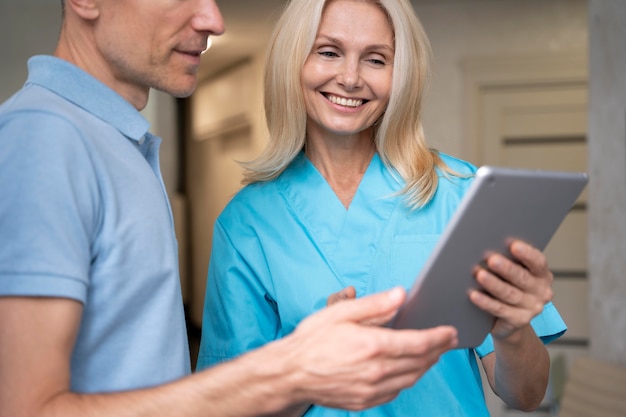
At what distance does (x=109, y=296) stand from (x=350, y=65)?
737 mm

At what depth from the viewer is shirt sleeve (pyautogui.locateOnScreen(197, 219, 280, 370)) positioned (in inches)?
55.9

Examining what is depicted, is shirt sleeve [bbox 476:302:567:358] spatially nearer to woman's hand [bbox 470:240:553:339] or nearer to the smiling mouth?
woman's hand [bbox 470:240:553:339]

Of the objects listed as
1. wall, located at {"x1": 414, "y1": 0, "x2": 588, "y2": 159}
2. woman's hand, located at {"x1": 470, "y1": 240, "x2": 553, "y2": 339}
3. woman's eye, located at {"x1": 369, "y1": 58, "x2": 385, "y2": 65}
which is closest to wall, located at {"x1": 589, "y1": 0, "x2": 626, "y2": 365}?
wall, located at {"x1": 414, "y1": 0, "x2": 588, "y2": 159}

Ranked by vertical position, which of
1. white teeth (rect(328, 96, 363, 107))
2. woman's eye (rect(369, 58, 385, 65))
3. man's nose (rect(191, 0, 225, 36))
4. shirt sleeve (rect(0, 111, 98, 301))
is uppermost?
man's nose (rect(191, 0, 225, 36))

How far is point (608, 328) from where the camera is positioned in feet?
8.90

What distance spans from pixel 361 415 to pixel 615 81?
180cm

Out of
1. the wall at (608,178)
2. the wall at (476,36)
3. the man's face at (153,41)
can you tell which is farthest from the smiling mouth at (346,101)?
the wall at (476,36)

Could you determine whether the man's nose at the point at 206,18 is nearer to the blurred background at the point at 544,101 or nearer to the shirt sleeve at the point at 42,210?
the shirt sleeve at the point at 42,210

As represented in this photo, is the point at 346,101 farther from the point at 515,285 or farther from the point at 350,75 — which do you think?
the point at 515,285

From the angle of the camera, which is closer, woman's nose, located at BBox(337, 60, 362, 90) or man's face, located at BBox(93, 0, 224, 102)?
man's face, located at BBox(93, 0, 224, 102)

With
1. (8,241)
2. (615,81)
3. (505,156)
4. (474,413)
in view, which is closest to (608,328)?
(615,81)

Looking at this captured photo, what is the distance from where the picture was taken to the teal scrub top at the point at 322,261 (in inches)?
53.7

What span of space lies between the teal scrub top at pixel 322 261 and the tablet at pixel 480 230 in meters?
0.36

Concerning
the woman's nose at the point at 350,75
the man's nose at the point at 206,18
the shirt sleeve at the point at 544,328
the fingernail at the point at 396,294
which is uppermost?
the man's nose at the point at 206,18
